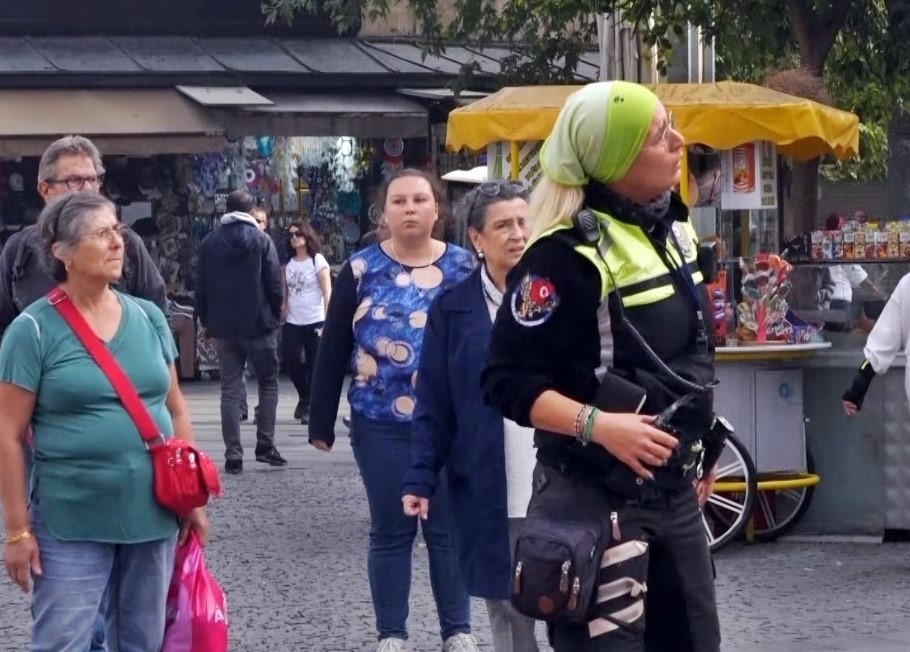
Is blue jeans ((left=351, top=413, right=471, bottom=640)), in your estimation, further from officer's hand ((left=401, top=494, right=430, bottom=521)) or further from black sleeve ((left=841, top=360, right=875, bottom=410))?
black sleeve ((left=841, top=360, right=875, bottom=410))

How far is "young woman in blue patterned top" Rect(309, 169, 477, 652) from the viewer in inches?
258

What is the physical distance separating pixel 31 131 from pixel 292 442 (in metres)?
6.06

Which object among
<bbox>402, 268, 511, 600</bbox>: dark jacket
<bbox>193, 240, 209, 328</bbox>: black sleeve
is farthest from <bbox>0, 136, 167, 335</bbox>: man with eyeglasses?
<bbox>193, 240, 209, 328</bbox>: black sleeve

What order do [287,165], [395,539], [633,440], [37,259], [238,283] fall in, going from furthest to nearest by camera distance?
[287,165], [238,283], [395,539], [37,259], [633,440]

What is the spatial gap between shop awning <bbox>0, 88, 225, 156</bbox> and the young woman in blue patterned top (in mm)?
12655

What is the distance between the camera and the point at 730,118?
1012cm

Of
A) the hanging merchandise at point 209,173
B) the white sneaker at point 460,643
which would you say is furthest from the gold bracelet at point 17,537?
the hanging merchandise at point 209,173

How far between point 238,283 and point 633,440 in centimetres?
904

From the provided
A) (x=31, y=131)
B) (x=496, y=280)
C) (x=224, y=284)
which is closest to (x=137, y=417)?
(x=496, y=280)

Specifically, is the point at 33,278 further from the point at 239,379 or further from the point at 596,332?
the point at 239,379

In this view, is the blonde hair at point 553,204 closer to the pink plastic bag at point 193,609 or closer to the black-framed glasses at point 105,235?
the black-framed glasses at point 105,235

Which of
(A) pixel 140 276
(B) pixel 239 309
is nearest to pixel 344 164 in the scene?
(B) pixel 239 309

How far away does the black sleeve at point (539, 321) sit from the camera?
12.6ft

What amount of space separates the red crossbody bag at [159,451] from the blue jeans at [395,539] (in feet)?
5.20
